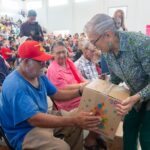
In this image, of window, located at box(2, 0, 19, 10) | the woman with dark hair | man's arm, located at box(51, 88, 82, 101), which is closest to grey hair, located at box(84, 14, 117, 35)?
man's arm, located at box(51, 88, 82, 101)

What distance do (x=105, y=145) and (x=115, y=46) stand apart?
998 mm

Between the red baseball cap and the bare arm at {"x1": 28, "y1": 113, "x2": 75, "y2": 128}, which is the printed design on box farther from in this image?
the red baseball cap

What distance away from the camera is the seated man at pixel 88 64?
9.34 feet

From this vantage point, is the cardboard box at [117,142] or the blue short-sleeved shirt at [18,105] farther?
the cardboard box at [117,142]

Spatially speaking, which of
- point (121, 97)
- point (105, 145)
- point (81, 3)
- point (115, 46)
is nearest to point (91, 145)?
point (105, 145)

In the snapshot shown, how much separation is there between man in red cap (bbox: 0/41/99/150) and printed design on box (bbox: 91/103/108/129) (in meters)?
0.03

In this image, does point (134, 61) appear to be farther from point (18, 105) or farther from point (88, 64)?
point (88, 64)

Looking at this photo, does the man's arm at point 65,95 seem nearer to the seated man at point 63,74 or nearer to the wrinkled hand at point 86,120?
the seated man at point 63,74

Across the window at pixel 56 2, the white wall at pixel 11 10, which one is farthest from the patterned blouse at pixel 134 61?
the window at pixel 56 2

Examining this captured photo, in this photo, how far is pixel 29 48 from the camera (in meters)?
1.59

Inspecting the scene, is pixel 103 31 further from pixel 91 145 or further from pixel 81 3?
pixel 81 3

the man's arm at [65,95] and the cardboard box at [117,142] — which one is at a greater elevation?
the man's arm at [65,95]

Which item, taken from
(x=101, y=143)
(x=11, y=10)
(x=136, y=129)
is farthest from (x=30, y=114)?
(x=11, y=10)

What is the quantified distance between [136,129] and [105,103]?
0.43 meters
